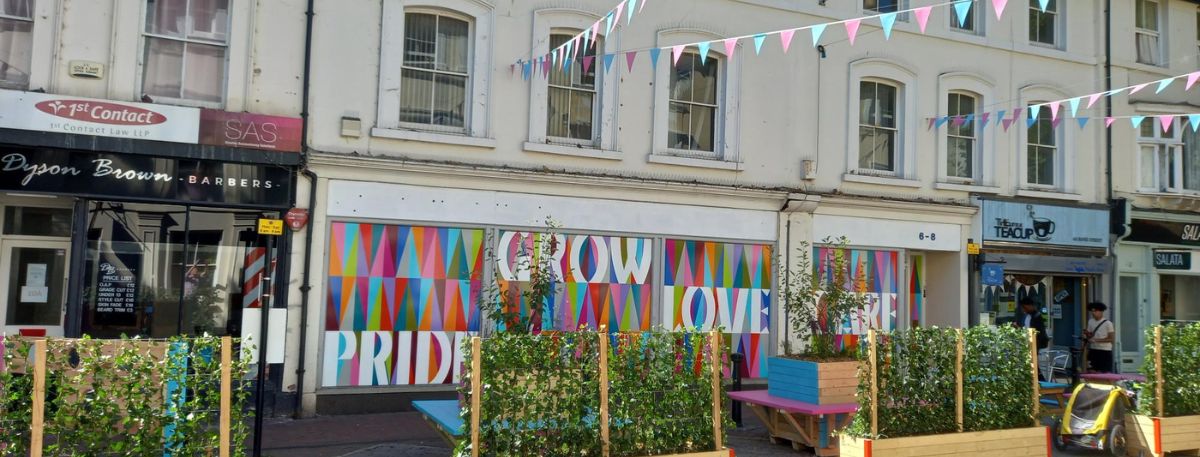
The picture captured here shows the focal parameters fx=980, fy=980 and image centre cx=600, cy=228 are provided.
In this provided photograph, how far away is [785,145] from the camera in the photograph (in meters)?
14.2

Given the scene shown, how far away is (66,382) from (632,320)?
328 inches

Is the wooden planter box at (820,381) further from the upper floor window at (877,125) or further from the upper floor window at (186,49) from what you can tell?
the upper floor window at (186,49)

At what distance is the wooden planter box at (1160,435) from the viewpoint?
953 cm

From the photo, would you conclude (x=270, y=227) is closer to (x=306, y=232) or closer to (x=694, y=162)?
(x=306, y=232)

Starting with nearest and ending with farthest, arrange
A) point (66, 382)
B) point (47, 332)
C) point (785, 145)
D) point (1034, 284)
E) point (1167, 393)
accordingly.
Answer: point (66, 382) → point (1167, 393) → point (47, 332) → point (785, 145) → point (1034, 284)

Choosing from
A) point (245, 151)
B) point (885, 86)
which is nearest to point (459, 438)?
point (245, 151)

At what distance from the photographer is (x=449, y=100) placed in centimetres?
1238

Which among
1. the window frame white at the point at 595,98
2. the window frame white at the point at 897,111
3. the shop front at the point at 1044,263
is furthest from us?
the shop front at the point at 1044,263

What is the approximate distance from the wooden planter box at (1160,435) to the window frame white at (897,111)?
5904mm

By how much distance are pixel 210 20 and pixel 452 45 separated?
2857mm

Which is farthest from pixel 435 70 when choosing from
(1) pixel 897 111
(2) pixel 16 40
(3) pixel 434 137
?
(1) pixel 897 111

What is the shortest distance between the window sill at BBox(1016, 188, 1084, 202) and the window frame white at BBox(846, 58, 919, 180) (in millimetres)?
2171

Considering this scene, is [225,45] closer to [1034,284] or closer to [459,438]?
[459,438]

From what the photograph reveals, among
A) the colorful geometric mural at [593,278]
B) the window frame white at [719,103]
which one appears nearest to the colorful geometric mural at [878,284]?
the window frame white at [719,103]
